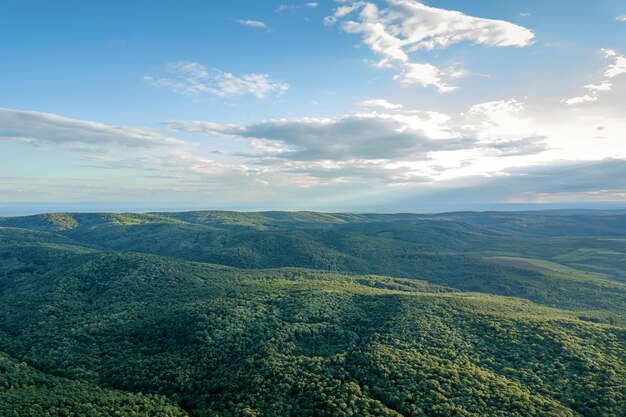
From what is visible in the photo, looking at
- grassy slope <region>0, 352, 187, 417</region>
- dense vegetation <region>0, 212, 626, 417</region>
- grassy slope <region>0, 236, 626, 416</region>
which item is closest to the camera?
grassy slope <region>0, 352, 187, 417</region>

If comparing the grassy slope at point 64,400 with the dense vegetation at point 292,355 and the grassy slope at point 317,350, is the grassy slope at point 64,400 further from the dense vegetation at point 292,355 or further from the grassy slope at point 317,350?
the grassy slope at point 317,350

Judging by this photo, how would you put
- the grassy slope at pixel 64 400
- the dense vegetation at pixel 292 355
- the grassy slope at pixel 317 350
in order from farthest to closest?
1. the grassy slope at pixel 317 350
2. the dense vegetation at pixel 292 355
3. the grassy slope at pixel 64 400

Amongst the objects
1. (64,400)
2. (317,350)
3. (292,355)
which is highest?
(64,400)

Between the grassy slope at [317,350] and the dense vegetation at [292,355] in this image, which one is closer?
the dense vegetation at [292,355]

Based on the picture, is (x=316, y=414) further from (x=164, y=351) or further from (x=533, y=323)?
(x=533, y=323)

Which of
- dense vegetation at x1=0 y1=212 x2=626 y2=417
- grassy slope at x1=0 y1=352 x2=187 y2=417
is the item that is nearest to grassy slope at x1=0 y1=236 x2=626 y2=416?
dense vegetation at x1=0 y1=212 x2=626 y2=417

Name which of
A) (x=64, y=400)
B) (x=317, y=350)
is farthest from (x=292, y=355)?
(x=64, y=400)

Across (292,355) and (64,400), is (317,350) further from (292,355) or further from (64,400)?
(64,400)

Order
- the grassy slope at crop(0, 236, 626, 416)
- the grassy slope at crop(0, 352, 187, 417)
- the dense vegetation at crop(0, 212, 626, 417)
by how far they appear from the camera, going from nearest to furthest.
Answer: the grassy slope at crop(0, 352, 187, 417) → the dense vegetation at crop(0, 212, 626, 417) → the grassy slope at crop(0, 236, 626, 416)

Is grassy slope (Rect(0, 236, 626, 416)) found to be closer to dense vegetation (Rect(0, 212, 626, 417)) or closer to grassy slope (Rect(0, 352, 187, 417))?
dense vegetation (Rect(0, 212, 626, 417))

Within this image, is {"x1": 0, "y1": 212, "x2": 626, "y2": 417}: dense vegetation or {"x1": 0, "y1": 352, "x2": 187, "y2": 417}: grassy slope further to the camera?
{"x1": 0, "y1": 212, "x2": 626, "y2": 417}: dense vegetation

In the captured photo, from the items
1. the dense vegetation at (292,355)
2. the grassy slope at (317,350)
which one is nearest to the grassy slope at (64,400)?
the dense vegetation at (292,355)

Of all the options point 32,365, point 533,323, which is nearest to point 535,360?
point 533,323
